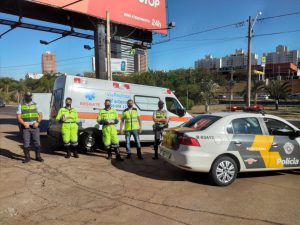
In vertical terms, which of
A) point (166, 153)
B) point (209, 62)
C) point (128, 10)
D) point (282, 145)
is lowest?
point (166, 153)

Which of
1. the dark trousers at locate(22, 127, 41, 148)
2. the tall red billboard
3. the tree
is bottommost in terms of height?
the dark trousers at locate(22, 127, 41, 148)

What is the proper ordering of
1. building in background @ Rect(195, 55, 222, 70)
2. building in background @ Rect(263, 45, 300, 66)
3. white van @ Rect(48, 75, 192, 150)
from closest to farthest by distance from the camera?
white van @ Rect(48, 75, 192, 150) < building in background @ Rect(263, 45, 300, 66) < building in background @ Rect(195, 55, 222, 70)

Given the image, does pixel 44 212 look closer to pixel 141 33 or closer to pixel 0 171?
pixel 0 171

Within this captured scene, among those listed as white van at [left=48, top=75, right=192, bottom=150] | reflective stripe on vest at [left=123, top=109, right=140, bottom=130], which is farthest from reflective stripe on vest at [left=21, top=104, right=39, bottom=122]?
reflective stripe on vest at [left=123, top=109, right=140, bottom=130]

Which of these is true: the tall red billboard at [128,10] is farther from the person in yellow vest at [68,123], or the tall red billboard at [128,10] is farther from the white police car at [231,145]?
the white police car at [231,145]

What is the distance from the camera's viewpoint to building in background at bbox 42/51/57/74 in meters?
101

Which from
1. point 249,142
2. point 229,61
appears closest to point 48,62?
point 229,61

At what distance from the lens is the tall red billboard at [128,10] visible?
17641mm

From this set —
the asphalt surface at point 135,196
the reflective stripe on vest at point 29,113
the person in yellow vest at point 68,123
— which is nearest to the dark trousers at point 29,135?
the reflective stripe on vest at point 29,113

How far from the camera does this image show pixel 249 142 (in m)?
6.49

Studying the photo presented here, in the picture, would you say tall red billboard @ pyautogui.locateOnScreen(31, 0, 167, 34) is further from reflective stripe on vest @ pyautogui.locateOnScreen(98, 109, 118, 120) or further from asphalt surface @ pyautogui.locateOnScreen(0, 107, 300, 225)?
asphalt surface @ pyautogui.locateOnScreen(0, 107, 300, 225)

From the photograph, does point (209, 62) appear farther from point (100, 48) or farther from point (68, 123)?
point (68, 123)

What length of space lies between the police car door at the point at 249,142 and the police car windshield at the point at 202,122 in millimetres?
381

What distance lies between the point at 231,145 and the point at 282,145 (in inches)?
50.0
